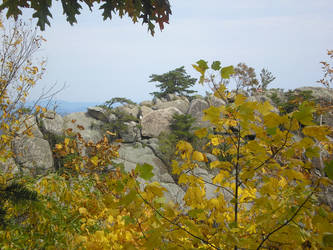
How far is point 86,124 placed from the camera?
1141cm

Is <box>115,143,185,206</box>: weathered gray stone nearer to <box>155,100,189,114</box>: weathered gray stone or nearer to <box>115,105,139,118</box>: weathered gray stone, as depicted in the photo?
<box>115,105,139,118</box>: weathered gray stone

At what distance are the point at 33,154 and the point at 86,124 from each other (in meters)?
3.30

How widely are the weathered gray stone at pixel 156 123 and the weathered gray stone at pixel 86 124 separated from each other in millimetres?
2503

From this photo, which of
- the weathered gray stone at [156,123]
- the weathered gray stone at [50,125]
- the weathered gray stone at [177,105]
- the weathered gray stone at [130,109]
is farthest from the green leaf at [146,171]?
the weathered gray stone at [177,105]

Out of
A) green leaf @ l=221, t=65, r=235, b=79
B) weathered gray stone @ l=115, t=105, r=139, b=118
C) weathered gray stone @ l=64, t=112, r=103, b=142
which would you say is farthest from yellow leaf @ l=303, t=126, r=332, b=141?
weathered gray stone @ l=115, t=105, r=139, b=118

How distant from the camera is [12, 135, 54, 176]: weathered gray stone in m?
8.20

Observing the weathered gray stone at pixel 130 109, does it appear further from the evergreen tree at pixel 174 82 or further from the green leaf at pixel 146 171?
the green leaf at pixel 146 171

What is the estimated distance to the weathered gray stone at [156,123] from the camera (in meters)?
12.3

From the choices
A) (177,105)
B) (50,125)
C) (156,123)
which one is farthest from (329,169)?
(177,105)

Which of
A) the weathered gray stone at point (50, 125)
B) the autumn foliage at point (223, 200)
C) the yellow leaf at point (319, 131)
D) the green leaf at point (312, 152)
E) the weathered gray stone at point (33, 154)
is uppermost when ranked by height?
the yellow leaf at point (319, 131)

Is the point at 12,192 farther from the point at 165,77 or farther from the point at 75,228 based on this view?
the point at 165,77

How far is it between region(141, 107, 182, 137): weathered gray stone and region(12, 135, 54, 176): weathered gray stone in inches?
199

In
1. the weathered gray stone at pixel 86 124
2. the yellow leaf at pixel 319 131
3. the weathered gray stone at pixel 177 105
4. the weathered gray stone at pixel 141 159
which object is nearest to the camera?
the yellow leaf at pixel 319 131

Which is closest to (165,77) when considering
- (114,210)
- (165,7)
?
(165,7)
